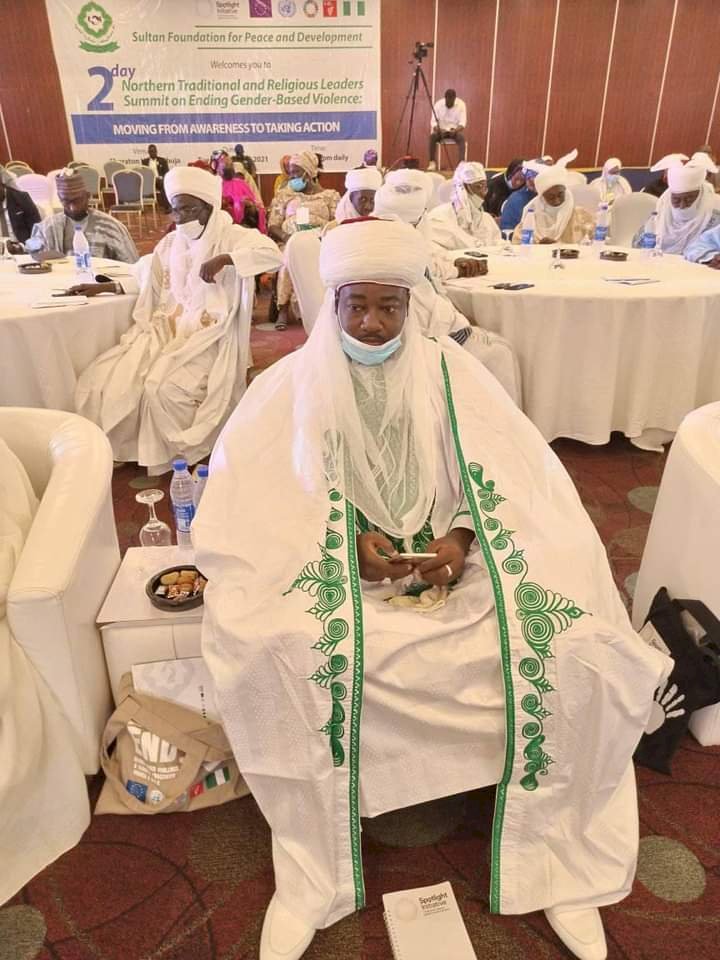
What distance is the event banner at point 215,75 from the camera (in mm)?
9930

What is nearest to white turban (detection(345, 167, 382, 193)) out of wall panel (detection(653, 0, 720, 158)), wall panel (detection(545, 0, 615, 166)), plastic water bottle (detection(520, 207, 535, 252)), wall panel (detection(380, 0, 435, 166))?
plastic water bottle (detection(520, 207, 535, 252))

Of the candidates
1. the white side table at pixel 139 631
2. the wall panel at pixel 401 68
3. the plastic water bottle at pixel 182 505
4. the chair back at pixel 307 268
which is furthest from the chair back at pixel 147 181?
the white side table at pixel 139 631

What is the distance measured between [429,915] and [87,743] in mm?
864

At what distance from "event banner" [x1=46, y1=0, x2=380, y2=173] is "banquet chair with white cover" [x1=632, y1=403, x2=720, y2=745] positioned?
1050 cm

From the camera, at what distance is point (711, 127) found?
1190 cm

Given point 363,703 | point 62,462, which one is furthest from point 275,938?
point 62,462

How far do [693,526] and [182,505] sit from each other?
4.61 ft

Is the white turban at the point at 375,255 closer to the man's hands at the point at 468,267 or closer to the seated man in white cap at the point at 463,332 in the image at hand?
the seated man in white cap at the point at 463,332

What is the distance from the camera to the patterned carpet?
1.37m

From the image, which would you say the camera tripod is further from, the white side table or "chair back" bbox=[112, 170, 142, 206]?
the white side table

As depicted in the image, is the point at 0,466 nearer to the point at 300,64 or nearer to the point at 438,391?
the point at 438,391

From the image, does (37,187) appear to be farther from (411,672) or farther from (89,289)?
(411,672)

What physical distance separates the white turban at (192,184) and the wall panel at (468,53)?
9.07 metres

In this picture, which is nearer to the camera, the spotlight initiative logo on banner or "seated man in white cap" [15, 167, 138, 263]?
"seated man in white cap" [15, 167, 138, 263]
